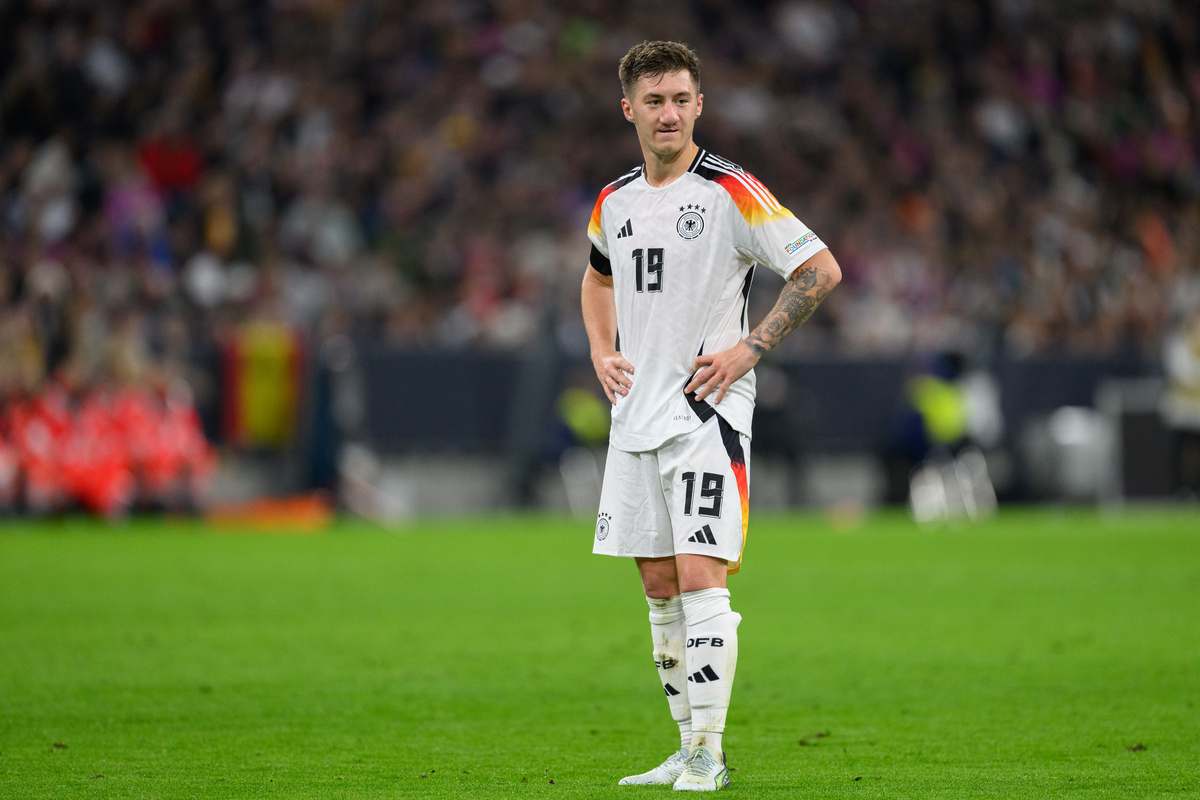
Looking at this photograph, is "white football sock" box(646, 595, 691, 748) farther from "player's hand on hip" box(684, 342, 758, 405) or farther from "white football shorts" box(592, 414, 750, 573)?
"player's hand on hip" box(684, 342, 758, 405)

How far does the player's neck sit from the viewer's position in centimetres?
507

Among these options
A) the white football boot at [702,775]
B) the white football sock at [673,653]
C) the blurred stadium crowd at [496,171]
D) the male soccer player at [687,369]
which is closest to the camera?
the white football boot at [702,775]

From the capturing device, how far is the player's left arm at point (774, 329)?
493cm

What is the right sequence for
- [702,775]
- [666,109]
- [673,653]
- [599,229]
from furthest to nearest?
[599,229]
[673,653]
[666,109]
[702,775]

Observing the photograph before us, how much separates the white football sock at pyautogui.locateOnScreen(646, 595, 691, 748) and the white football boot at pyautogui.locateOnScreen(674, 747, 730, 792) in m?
0.26

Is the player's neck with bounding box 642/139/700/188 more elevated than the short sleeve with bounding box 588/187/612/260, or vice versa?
the player's neck with bounding box 642/139/700/188

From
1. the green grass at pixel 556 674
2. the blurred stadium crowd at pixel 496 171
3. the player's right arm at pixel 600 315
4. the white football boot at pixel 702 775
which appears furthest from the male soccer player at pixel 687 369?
the blurred stadium crowd at pixel 496 171

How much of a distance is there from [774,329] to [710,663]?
1.13 meters

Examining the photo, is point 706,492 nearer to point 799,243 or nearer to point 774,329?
point 774,329

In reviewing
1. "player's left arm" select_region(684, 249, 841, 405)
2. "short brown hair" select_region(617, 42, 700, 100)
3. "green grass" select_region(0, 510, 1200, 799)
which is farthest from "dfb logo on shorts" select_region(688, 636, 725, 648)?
"short brown hair" select_region(617, 42, 700, 100)

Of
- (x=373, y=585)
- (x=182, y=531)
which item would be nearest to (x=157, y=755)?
(x=373, y=585)

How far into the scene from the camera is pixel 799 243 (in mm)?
4969

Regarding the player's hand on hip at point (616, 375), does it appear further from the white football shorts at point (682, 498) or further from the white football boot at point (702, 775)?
the white football boot at point (702, 775)

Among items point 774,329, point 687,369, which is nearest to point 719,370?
point 687,369
